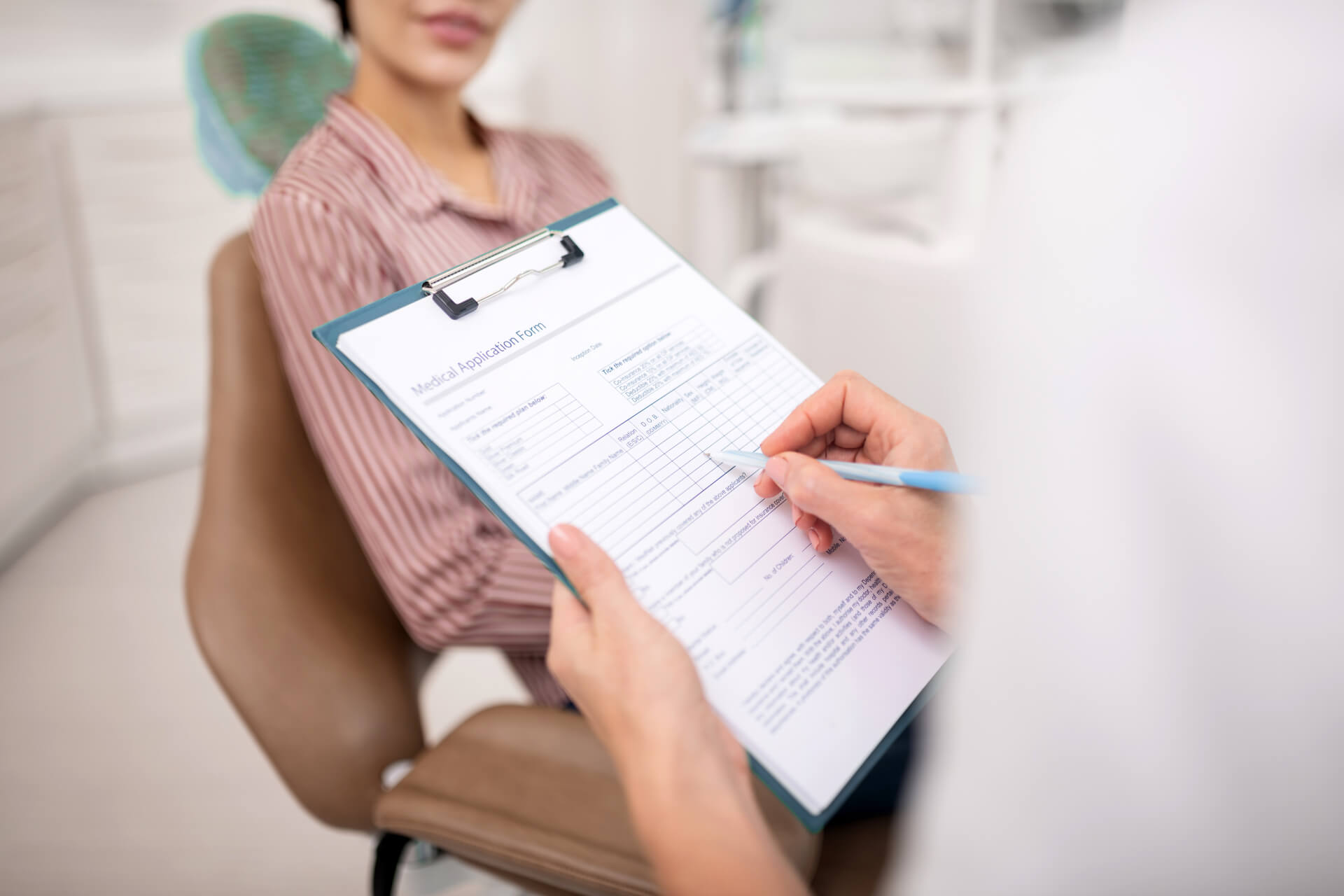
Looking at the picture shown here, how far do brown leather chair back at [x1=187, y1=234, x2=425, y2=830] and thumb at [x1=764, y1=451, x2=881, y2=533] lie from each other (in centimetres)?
42

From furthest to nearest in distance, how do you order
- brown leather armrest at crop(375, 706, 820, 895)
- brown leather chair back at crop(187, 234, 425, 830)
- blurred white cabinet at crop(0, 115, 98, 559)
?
1. blurred white cabinet at crop(0, 115, 98, 559)
2. brown leather chair back at crop(187, 234, 425, 830)
3. brown leather armrest at crop(375, 706, 820, 895)

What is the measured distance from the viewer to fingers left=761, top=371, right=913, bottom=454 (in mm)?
471

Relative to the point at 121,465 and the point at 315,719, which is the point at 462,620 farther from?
the point at 121,465

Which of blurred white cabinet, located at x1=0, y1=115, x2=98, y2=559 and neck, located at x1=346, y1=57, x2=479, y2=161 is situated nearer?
neck, located at x1=346, y1=57, x2=479, y2=161

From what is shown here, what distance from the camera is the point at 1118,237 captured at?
0.69ft

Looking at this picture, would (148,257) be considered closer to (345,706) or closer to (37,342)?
(37,342)

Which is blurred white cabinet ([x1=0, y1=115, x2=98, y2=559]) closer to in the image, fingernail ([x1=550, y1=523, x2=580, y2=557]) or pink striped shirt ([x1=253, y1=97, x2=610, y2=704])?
pink striped shirt ([x1=253, y1=97, x2=610, y2=704])

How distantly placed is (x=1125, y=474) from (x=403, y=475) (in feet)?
1.82

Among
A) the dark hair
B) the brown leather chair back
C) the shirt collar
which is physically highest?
the dark hair

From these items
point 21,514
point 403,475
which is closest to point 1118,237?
point 403,475

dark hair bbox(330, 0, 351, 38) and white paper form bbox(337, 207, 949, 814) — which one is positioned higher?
dark hair bbox(330, 0, 351, 38)

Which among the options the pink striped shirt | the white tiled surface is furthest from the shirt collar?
the white tiled surface

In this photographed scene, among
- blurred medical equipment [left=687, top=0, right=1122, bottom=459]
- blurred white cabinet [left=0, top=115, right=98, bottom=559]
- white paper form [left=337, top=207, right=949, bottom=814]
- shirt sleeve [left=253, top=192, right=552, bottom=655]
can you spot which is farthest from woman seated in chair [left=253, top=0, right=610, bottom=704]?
blurred white cabinet [left=0, top=115, right=98, bottom=559]

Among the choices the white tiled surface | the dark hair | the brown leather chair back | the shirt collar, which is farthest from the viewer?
the white tiled surface
